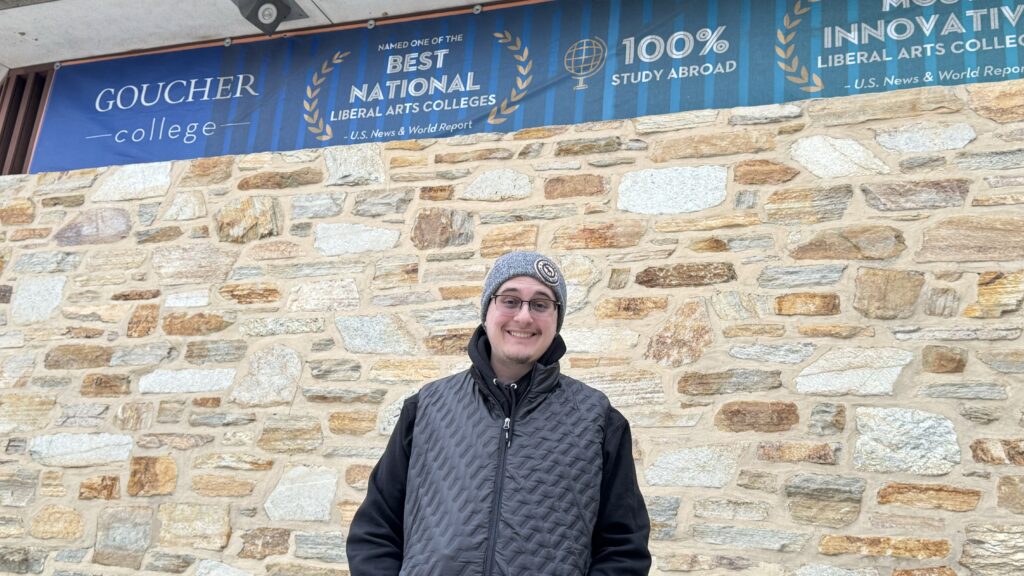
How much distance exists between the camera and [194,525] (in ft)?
12.1

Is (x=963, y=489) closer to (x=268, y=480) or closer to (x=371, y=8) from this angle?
(x=268, y=480)

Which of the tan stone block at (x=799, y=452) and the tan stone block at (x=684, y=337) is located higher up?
the tan stone block at (x=684, y=337)

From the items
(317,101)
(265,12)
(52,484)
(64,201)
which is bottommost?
(52,484)

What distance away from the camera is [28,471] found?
4.00 m

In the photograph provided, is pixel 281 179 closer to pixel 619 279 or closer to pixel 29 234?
pixel 29 234

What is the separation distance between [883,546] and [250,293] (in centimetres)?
262

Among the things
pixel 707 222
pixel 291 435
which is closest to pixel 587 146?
pixel 707 222

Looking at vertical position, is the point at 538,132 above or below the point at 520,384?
above

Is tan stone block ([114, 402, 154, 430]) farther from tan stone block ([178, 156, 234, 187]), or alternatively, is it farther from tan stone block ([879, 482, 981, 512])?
tan stone block ([879, 482, 981, 512])

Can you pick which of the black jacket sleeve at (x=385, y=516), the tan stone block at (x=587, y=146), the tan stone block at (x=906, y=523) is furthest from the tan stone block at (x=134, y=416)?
the tan stone block at (x=906, y=523)

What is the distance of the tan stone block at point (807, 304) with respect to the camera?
10.6 ft

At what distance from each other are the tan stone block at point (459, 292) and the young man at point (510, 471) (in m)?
1.53

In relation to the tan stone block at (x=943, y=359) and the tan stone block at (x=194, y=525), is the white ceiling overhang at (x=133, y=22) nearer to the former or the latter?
the tan stone block at (x=194, y=525)

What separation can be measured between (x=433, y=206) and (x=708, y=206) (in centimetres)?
113
